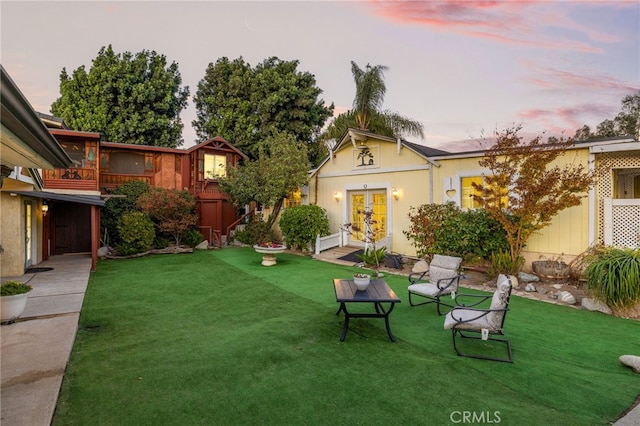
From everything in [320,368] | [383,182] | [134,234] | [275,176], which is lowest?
[320,368]

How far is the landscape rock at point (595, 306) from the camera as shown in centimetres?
607

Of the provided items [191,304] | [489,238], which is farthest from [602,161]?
[191,304]

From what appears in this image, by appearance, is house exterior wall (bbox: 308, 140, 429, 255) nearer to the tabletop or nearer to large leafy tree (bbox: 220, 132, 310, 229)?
large leafy tree (bbox: 220, 132, 310, 229)

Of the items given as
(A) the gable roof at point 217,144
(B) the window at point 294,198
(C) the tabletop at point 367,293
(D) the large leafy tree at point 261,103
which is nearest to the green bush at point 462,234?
(C) the tabletop at point 367,293

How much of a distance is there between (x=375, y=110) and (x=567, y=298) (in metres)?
14.3

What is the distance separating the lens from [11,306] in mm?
5047

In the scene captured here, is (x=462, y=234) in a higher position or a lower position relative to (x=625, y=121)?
lower

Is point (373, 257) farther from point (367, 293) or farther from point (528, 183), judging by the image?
point (367, 293)

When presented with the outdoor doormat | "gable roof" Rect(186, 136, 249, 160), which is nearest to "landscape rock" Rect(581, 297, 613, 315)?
the outdoor doormat

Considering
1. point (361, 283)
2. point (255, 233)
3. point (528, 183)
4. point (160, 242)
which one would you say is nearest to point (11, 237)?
point (160, 242)

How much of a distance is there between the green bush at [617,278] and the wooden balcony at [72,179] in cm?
1665

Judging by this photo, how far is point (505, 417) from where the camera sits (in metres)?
2.92

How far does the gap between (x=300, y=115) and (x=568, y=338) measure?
2043 centimetres

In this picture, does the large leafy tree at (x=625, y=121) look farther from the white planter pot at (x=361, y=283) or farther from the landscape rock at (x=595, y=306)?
the white planter pot at (x=361, y=283)
